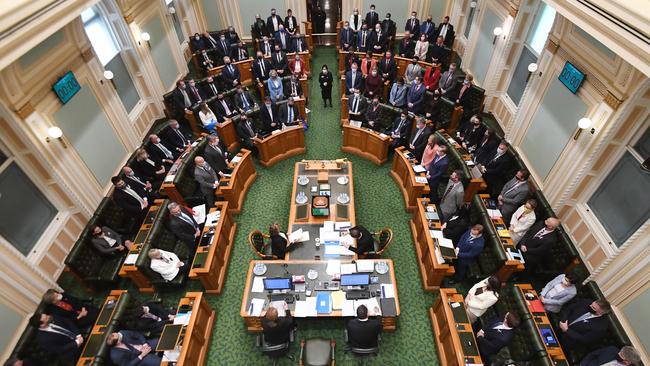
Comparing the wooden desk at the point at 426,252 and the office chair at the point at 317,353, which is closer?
the office chair at the point at 317,353

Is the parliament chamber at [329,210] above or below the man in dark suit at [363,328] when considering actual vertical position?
above

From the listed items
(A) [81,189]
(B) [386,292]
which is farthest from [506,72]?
(A) [81,189]

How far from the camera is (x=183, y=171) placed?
7.49m

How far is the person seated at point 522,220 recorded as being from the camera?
19.7 ft

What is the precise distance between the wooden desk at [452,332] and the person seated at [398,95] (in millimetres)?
5842

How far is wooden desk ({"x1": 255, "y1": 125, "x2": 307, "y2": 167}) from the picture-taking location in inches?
341

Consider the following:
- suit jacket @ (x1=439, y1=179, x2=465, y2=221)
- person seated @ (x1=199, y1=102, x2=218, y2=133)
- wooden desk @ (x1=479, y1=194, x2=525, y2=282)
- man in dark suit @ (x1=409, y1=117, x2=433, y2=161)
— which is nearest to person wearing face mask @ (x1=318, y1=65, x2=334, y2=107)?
man in dark suit @ (x1=409, y1=117, x2=433, y2=161)

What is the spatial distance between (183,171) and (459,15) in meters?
11.3

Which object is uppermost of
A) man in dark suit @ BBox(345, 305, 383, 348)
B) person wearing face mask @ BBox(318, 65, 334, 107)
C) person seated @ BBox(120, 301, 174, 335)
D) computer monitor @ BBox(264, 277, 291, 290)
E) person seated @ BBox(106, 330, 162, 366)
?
person wearing face mask @ BBox(318, 65, 334, 107)

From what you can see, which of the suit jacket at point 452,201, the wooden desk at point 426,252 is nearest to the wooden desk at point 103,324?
the wooden desk at point 426,252

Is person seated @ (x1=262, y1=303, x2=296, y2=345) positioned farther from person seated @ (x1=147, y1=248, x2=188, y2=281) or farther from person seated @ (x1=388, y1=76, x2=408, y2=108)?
person seated @ (x1=388, y1=76, x2=408, y2=108)

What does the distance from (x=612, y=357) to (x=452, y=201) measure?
3253mm

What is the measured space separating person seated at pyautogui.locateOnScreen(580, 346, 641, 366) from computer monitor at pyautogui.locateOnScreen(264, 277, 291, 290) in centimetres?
441

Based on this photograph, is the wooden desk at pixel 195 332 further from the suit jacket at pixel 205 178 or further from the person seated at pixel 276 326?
the suit jacket at pixel 205 178
